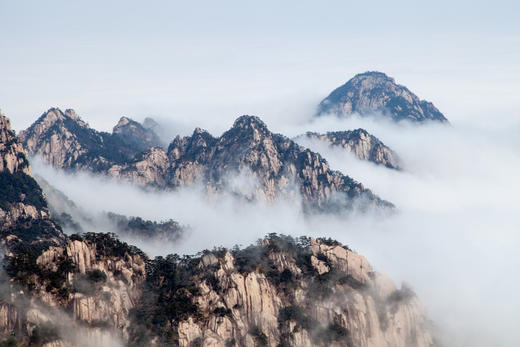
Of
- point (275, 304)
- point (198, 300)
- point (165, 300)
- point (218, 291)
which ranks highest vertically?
point (218, 291)

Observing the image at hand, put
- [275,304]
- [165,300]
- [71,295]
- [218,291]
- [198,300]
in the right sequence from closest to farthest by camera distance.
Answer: [71,295]
[198,300]
[165,300]
[218,291]
[275,304]

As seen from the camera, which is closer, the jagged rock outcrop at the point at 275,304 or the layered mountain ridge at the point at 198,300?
the layered mountain ridge at the point at 198,300

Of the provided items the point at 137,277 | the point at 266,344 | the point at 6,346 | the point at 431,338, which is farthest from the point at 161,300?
A: the point at 431,338

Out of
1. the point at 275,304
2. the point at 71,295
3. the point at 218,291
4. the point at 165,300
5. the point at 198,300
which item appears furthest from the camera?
the point at 275,304

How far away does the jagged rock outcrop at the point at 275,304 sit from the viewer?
168875mm

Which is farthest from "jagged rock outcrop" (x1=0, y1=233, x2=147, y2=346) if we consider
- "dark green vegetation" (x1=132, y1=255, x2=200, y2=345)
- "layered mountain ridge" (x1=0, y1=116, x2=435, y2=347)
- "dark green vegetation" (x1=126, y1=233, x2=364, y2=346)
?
"dark green vegetation" (x1=126, y1=233, x2=364, y2=346)

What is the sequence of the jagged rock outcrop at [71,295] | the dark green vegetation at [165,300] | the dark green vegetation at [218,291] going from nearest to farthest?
1. the jagged rock outcrop at [71,295]
2. the dark green vegetation at [165,300]
3. the dark green vegetation at [218,291]

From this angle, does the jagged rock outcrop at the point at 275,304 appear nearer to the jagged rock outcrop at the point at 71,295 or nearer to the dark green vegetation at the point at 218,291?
the dark green vegetation at the point at 218,291

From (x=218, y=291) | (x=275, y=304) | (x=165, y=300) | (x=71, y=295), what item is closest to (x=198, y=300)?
(x=218, y=291)

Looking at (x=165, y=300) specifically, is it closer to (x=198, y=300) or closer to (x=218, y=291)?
(x=198, y=300)

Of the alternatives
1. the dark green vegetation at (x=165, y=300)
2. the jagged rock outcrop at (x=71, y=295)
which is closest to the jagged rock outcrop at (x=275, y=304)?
the dark green vegetation at (x=165, y=300)

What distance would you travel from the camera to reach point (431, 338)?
630ft

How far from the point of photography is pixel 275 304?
18362cm

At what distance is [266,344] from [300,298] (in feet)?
71.7
